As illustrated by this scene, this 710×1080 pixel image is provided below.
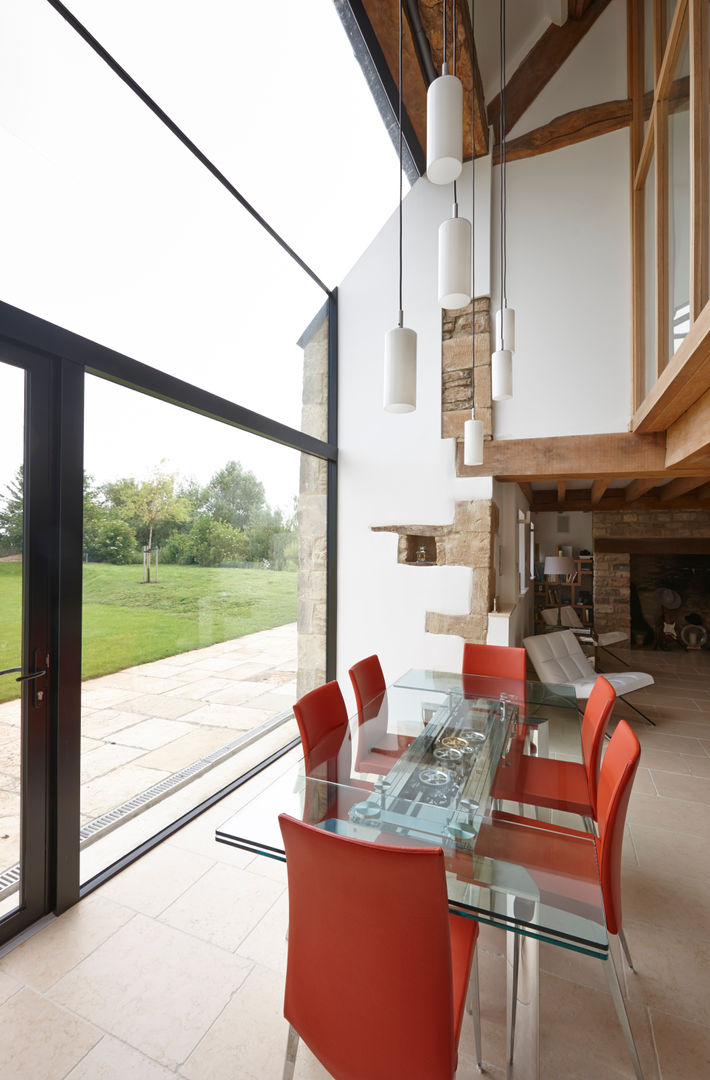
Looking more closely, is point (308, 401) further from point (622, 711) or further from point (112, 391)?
point (622, 711)

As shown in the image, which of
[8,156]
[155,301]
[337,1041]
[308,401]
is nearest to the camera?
[337,1041]

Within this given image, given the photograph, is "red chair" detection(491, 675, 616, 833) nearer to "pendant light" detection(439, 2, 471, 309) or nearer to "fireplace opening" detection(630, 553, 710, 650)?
"pendant light" detection(439, 2, 471, 309)

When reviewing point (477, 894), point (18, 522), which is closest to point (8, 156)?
point (18, 522)

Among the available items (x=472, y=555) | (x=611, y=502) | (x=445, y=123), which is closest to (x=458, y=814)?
(x=445, y=123)

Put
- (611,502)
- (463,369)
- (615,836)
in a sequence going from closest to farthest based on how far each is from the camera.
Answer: (615,836) → (463,369) → (611,502)

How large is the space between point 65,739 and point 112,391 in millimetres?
1451

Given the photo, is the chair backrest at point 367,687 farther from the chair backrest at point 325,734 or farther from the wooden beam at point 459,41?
the wooden beam at point 459,41

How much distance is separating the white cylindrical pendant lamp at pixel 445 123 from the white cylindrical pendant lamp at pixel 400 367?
46 centimetres

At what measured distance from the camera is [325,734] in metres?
2.10

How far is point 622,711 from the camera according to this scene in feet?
14.8

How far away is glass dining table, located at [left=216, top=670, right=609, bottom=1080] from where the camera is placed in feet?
3.77

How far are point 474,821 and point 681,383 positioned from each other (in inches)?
74.2

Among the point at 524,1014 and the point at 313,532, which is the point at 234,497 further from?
the point at 524,1014

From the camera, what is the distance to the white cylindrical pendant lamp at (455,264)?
1.51 meters
